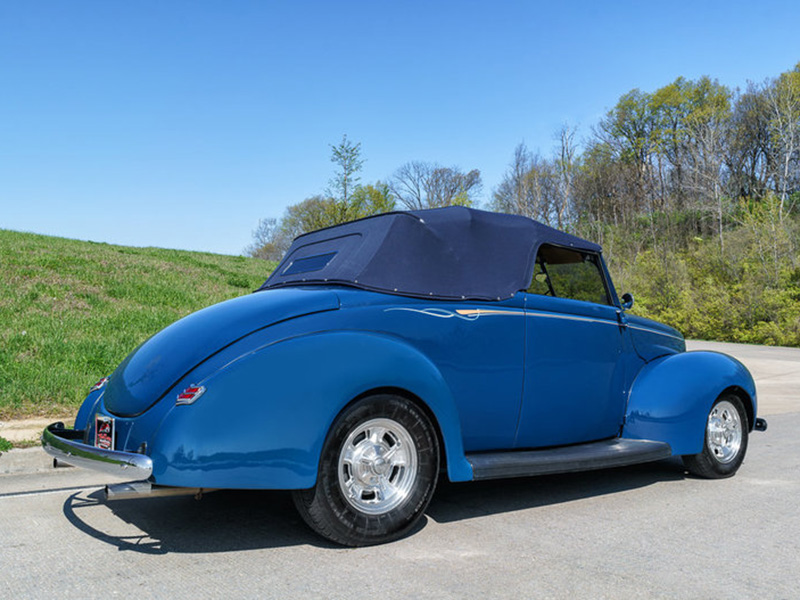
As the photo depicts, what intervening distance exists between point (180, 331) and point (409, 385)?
1.40m

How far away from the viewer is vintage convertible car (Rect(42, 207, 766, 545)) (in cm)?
346

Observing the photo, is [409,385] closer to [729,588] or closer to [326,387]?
[326,387]

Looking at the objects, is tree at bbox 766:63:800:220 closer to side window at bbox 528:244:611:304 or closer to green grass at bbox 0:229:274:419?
green grass at bbox 0:229:274:419

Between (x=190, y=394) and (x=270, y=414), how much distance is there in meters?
0.41

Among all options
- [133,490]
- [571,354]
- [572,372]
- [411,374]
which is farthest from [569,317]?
[133,490]

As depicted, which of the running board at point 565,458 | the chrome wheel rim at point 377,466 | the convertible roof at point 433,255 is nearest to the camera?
the chrome wheel rim at point 377,466

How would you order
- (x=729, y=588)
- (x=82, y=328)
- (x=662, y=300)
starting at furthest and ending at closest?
(x=662, y=300), (x=82, y=328), (x=729, y=588)

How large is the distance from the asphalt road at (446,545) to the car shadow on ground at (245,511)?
0.05 feet

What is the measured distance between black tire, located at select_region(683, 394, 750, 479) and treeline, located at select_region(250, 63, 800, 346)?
13038 mm

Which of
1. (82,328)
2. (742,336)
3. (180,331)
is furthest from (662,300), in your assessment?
Answer: (180,331)

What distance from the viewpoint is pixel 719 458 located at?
572cm

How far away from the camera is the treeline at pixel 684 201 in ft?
75.7

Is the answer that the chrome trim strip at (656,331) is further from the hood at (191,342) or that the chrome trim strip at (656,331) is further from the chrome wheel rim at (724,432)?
the hood at (191,342)

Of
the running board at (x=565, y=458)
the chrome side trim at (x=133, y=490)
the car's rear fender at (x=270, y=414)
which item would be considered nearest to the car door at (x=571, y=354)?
the running board at (x=565, y=458)
